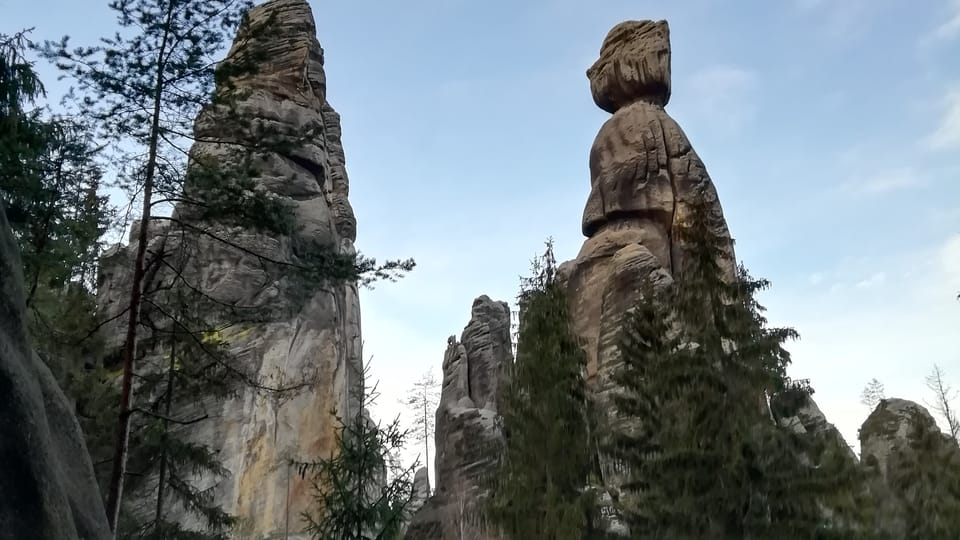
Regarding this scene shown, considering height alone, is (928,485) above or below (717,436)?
below

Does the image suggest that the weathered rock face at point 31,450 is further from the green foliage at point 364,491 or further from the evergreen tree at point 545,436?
the evergreen tree at point 545,436

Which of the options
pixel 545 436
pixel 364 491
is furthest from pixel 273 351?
pixel 364 491

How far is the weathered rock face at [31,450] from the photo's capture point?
196 inches

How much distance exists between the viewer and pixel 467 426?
30.8 m

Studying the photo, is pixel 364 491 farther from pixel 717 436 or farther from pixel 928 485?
pixel 928 485

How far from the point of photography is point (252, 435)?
24.3m

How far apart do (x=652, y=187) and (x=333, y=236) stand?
1172 cm

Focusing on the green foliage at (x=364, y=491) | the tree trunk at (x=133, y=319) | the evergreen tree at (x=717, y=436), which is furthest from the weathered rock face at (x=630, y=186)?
the tree trunk at (x=133, y=319)

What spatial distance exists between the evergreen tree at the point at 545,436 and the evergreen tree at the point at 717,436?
141 cm

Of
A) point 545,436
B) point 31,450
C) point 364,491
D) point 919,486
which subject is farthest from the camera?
point 919,486

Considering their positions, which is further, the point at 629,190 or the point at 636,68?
the point at 636,68

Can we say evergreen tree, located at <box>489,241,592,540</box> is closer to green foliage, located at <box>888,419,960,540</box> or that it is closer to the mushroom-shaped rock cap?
green foliage, located at <box>888,419,960,540</box>

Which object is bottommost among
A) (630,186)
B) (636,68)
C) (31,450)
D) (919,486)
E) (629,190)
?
(31,450)

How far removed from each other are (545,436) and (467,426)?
14.1 meters
